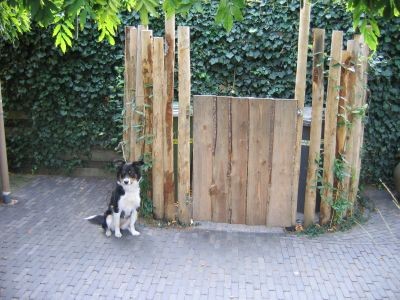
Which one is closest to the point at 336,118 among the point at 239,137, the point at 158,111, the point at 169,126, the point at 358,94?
the point at 358,94

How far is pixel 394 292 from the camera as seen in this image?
428cm

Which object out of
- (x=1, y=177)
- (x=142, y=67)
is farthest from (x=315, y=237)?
(x=1, y=177)

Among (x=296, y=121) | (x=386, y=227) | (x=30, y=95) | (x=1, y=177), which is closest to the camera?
(x=296, y=121)

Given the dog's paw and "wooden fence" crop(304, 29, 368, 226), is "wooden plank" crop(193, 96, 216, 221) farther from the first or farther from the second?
"wooden fence" crop(304, 29, 368, 226)

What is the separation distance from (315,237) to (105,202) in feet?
10.7

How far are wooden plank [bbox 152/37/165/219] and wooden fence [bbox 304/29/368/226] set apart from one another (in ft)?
6.36

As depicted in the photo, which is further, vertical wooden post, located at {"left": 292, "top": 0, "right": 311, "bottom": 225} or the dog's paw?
the dog's paw

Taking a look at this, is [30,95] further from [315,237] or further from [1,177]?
[315,237]

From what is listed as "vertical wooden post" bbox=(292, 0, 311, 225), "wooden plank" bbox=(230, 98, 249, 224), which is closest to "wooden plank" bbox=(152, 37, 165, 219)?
"wooden plank" bbox=(230, 98, 249, 224)

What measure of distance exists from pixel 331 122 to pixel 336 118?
0.08 metres

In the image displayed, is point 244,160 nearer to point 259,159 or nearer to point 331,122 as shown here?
point 259,159

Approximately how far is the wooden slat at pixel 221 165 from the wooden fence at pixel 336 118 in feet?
3.52

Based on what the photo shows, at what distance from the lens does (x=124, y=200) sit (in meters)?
5.32

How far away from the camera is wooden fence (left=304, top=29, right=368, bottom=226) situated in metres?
5.39
